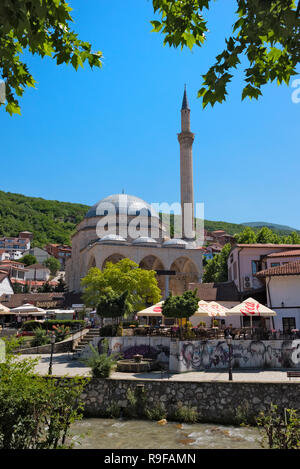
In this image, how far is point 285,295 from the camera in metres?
19.0

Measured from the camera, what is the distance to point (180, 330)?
1633 centimetres

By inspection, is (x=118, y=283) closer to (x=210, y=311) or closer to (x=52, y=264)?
(x=210, y=311)

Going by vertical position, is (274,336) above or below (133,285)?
below

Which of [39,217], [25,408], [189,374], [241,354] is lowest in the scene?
[189,374]

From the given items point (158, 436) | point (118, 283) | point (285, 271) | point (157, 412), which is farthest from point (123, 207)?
point (158, 436)

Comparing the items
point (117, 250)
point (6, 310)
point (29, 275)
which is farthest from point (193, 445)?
point (29, 275)

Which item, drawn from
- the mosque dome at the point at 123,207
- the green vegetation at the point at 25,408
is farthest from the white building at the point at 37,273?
the green vegetation at the point at 25,408

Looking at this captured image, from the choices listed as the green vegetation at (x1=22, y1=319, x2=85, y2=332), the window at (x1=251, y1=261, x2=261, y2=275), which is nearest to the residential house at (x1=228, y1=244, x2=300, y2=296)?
the window at (x1=251, y1=261, x2=261, y2=275)

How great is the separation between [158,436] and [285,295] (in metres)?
11.1

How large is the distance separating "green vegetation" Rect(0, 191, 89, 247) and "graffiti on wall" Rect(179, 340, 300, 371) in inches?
4077

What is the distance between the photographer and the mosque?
134ft

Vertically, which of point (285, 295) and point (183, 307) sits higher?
point (285, 295)
